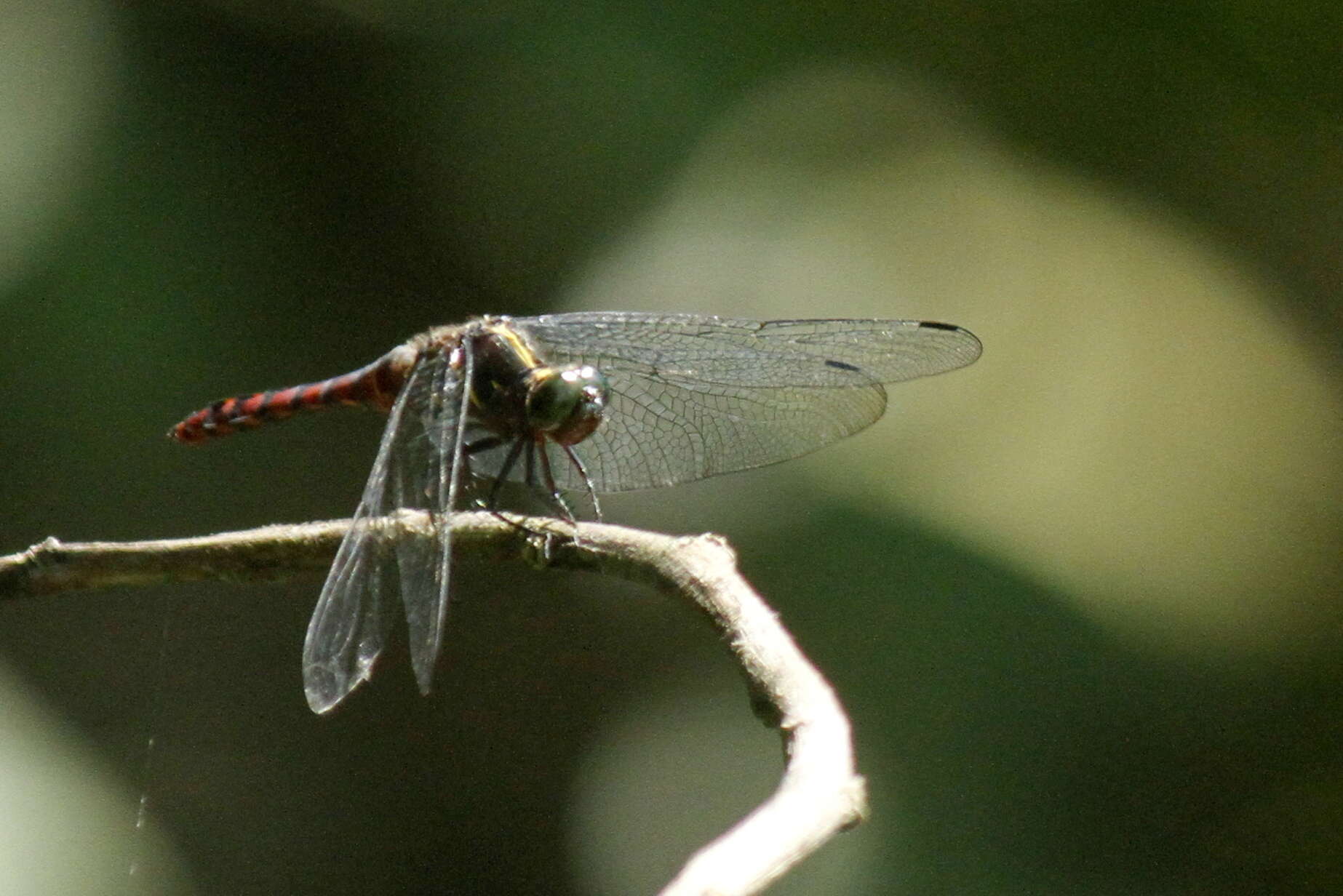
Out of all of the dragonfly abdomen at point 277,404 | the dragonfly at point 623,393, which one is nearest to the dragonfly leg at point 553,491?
the dragonfly at point 623,393

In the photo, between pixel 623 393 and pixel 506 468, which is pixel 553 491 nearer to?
pixel 506 468

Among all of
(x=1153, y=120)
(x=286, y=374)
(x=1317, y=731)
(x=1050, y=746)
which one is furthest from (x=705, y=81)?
(x=1317, y=731)

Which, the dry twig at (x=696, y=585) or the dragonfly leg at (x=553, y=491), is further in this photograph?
the dragonfly leg at (x=553, y=491)

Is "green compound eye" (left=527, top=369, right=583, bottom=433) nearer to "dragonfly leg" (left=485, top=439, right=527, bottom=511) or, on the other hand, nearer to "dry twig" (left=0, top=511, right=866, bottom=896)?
"dragonfly leg" (left=485, top=439, right=527, bottom=511)

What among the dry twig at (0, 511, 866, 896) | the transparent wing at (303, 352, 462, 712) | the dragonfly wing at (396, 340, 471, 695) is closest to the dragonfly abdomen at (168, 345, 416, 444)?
the dragonfly wing at (396, 340, 471, 695)

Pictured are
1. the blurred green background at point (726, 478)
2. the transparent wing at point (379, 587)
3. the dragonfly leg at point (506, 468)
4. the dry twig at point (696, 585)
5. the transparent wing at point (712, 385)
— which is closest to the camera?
the dry twig at point (696, 585)

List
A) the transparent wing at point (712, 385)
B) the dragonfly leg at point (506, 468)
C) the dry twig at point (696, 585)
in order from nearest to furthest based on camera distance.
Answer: the dry twig at point (696, 585) < the dragonfly leg at point (506, 468) < the transparent wing at point (712, 385)

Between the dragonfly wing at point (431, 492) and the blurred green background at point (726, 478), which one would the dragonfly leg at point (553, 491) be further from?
the blurred green background at point (726, 478)

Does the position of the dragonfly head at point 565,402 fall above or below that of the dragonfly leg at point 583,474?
above
